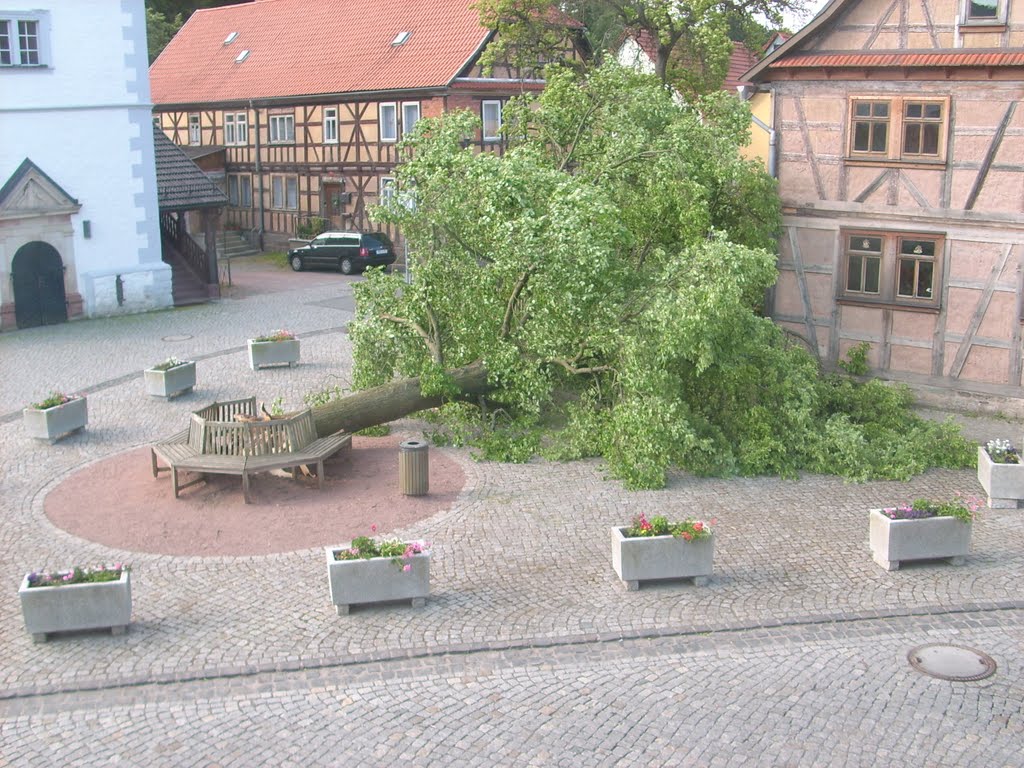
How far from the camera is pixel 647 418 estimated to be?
1496 cm

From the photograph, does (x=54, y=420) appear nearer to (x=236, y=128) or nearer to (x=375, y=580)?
(x=375, y=580)

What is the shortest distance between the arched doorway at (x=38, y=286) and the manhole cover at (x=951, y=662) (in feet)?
72.7

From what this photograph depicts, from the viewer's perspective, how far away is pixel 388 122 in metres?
38.5

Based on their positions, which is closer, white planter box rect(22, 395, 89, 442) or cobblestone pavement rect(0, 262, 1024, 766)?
cobblestone pavement rect(0, 262, 1024, 766)

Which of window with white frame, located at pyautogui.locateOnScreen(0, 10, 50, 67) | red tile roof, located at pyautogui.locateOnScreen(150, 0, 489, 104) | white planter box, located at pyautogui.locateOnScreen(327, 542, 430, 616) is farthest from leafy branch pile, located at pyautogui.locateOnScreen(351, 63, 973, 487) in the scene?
red tile roof, located at pyautogui.locateOnScreen(150, 0, 489, 104)

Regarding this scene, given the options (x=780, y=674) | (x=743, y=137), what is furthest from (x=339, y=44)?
(x=780, y=674)

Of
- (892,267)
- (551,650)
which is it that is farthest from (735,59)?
(551,650)

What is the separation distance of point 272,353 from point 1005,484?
42.1ft

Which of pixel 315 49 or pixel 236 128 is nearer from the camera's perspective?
pixel 315 49

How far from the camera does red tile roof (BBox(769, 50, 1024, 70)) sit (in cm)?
1816

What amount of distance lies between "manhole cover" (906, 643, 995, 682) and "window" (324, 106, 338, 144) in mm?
32635

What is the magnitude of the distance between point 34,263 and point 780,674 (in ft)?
72.5

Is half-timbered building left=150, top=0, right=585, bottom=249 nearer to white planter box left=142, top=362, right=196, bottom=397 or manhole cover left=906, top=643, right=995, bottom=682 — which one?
white planter box left=142, top=362, right=196, bottom=397

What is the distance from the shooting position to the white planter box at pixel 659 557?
11.9m
